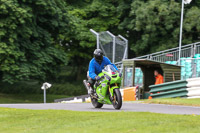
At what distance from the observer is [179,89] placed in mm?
19500

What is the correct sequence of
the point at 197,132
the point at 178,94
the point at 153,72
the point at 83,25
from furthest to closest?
1. the point at 83,25
2. the point at 153,72
3. the point at 178,94
4. the point at 197,132

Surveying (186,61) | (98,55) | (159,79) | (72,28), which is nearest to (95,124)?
(98,55)

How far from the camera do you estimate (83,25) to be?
133 feet

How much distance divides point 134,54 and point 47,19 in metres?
12.5

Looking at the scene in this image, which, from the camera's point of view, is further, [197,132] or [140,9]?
[140,9]

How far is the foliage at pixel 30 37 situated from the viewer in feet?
91.7

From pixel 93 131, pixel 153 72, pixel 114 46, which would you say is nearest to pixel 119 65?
pixel 114 46

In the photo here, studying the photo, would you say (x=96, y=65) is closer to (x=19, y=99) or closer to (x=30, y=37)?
(x=30, y=37)

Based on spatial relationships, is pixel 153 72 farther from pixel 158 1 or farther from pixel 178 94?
pixel 158 1

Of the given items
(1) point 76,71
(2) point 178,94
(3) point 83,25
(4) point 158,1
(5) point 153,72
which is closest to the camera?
(2) point 178,94

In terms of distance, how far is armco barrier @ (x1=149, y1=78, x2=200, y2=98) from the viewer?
62.0ft

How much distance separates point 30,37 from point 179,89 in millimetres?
15024

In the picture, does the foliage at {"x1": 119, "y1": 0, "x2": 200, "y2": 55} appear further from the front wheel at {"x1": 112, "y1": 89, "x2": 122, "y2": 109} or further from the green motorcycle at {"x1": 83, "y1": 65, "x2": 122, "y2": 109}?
the front wheel at {"x1": 112, "y1": 89, "x2": 122, "y2": 109}

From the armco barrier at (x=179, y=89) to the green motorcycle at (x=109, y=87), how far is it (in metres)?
6.91
